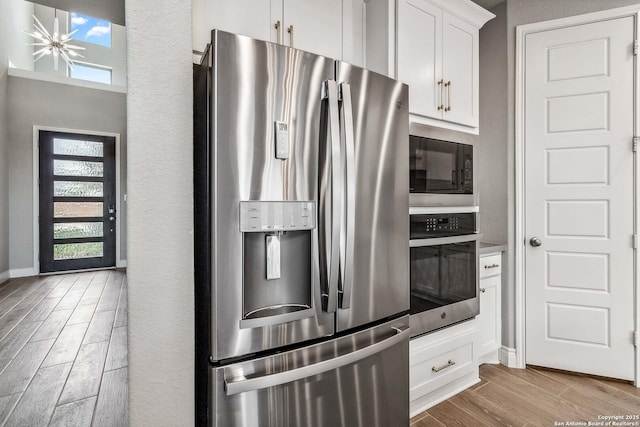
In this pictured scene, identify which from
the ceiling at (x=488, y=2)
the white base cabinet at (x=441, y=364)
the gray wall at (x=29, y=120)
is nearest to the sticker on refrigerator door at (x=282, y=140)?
the gray wall at (x=29, y=120)

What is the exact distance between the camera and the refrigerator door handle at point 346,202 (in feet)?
3.97

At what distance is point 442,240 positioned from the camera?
192 cm

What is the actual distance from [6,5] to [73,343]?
3.76 feet

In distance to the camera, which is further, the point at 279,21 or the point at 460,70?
the point at 460,70

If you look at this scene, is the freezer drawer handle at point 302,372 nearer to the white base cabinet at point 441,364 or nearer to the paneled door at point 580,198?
the white base cabinet at point 441,364

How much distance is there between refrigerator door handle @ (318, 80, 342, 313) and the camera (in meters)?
1.18

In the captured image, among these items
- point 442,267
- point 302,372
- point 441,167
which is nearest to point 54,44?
point 302,372

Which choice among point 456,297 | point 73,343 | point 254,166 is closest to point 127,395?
point 73,343

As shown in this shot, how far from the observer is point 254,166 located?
1.06 m

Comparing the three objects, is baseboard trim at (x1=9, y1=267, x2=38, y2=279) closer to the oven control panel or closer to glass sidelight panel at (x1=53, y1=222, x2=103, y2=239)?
glass sidelight panel at (x1=53, y1=222, x2=103, y2=239)

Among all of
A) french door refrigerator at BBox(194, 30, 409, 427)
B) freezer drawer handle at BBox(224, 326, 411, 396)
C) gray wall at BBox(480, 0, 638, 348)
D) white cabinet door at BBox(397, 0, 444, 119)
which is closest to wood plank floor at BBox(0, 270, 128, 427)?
french door refrigerator at BBox(194, 30, 409, 427)

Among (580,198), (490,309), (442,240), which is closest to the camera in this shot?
(442,240)

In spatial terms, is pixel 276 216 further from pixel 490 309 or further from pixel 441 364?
pixel 490 309

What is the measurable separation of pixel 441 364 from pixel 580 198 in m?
1.53
